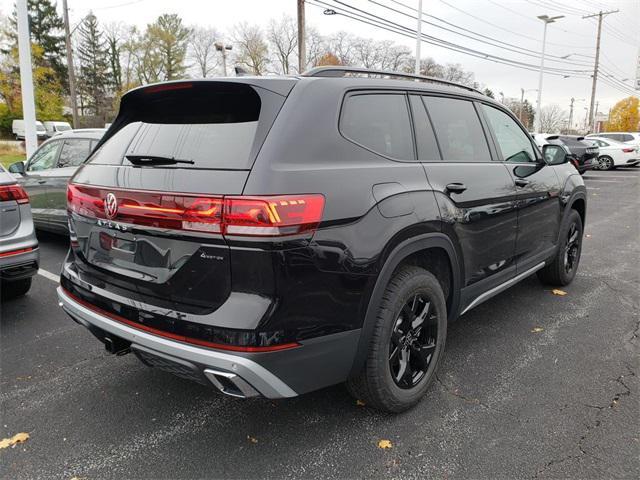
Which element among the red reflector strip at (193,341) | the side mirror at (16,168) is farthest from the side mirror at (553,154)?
the side mirror at (16,168)

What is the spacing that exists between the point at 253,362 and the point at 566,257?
4.11 m

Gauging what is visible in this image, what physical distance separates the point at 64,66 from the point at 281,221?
207 ft

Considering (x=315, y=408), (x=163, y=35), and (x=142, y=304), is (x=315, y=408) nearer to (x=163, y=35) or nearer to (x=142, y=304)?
(x=142, y=304)

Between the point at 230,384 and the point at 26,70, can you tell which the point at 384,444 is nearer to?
the point at 230,384

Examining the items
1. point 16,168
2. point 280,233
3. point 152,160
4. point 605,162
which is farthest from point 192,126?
point 605,162

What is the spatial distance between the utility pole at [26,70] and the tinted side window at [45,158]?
12.7ft

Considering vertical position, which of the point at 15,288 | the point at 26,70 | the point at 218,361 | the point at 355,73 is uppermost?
the point at 26,70

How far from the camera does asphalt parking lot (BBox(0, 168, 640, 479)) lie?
7.60ft

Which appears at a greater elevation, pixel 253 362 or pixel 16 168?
pixel 16 168

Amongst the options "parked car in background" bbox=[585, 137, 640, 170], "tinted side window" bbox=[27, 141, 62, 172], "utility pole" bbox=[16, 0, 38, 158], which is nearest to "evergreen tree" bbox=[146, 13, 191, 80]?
"parked car in background" bbox=[585, 137, 640, 170]

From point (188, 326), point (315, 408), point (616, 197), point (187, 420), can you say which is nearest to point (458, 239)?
point (315, 408)

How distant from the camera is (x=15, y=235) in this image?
13.1ft

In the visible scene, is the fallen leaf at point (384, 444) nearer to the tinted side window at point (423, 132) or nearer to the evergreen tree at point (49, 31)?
the tinted side window at point (423, 132)

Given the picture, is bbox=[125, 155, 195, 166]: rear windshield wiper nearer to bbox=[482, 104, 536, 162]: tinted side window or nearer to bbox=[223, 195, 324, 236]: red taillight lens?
bbox=[223, 195, 324, 236]: red taillight lens
